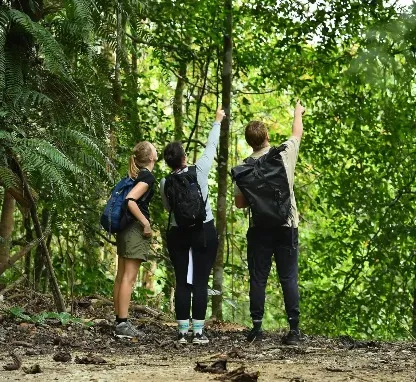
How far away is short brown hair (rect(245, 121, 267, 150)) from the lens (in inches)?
266

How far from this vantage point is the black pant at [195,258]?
6.75m

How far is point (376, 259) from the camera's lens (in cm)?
1096

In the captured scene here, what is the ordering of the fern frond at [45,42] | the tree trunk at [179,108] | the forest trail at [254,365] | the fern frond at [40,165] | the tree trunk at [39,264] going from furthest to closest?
the tree trunk at [179,108] → the tree trunk at [39,264] → the fern frond at [45,42] → the fern frond at [40,165] → the forest trail at [254,365]

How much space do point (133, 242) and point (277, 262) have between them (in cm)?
133

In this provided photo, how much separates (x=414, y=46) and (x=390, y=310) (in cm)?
436

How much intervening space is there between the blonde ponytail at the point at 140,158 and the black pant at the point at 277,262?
3.83ft

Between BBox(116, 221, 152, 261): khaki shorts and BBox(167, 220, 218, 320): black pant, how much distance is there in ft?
0.95

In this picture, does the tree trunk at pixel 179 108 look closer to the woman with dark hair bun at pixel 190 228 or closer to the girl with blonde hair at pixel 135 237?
the girl with blonde hair at pixel 135 237

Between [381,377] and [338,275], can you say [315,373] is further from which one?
[338,275]

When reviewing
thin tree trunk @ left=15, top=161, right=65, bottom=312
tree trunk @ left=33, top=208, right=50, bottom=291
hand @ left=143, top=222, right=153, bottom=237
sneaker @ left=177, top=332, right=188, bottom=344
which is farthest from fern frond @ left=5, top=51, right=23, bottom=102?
tree trunk @ left=33, top=208, right=50, bottom=291

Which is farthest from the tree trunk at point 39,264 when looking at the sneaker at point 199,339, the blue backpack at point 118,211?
the sneaker at point 199,339

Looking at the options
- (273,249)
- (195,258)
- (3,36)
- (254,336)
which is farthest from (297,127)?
(3,36)

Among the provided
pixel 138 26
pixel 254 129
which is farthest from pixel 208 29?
pixel 254 129

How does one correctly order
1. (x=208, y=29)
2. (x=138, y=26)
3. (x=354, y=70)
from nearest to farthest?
(x=138, y=26) → (x=354, y=70) → (x=208, y=29)
